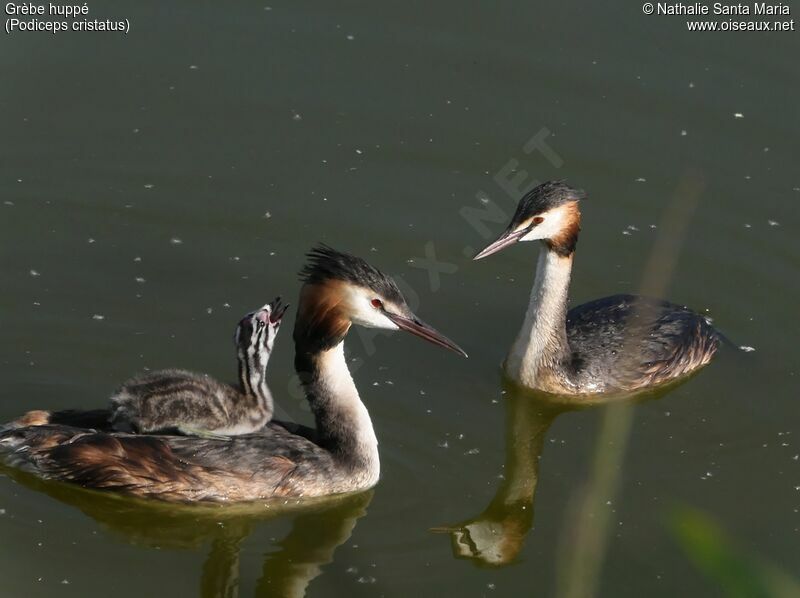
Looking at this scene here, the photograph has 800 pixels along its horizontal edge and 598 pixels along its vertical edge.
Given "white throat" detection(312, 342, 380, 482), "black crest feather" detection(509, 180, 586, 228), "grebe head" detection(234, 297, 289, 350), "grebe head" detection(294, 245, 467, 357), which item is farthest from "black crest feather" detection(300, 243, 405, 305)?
"black crest feather" detection(509, 180, 586, 228)

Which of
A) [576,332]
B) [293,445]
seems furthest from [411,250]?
[293,445]

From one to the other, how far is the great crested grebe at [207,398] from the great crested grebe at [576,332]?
1633 millimetres

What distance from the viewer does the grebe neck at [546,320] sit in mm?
7574

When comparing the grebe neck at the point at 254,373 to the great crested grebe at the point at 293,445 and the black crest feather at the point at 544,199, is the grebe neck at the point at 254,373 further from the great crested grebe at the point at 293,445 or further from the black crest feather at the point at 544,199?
the black crest feather at the point at 544,199

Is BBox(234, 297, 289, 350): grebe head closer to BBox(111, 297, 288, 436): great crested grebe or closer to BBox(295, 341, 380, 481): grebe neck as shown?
BBox(111, 297, 288, 436): great crested grebe

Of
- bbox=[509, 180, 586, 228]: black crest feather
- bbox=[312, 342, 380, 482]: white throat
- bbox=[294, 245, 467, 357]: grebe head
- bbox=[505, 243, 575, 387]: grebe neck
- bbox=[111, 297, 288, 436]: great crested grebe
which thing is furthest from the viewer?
bbox=[505, 243, 575, 387]: grebe neck

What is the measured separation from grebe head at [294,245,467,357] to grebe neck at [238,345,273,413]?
0.26 m

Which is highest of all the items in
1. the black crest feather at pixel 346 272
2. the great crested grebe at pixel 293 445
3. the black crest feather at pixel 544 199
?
the black crest feather at pixel 544 199

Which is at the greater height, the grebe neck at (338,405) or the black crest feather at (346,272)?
the black crest feather at (346,272)

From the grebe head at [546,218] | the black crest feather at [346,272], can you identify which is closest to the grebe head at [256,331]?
the black crest feather at [346,272]

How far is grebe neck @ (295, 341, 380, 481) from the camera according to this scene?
646 centimetres

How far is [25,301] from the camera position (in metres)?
7.67

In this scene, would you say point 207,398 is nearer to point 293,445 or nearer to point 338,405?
point 293,445

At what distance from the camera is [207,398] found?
20.5ft
